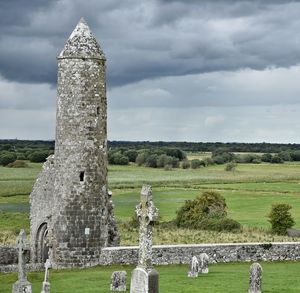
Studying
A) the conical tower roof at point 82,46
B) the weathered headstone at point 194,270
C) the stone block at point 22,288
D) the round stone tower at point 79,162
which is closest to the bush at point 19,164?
the conical tower roof at point 82,46

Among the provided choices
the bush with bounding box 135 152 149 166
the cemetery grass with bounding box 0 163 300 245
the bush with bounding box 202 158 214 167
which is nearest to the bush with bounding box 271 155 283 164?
the bush with bounding box 202 158 214 167

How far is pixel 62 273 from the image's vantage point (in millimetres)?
33750

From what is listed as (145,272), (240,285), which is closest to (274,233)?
(240,285)

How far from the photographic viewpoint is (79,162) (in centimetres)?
3547

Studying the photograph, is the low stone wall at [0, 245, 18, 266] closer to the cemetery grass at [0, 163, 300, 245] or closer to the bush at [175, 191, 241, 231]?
the cemetery grass at [0, 163, 300, 245]

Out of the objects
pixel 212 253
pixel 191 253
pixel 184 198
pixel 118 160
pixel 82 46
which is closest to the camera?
pixel 191 253

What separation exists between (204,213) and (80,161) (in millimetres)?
24603

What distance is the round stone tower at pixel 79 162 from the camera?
1388 inches

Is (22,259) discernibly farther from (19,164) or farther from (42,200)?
(19,164)

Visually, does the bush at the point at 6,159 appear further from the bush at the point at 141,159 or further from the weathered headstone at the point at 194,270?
the weathered headstone at the point at 194,270

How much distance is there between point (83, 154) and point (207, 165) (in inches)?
4944

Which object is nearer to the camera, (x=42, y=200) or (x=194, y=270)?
(x=194, y=270)

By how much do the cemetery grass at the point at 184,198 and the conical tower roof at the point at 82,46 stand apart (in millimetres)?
12956

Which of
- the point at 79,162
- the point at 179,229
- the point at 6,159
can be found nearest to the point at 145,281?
the point at 79,162
